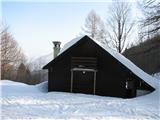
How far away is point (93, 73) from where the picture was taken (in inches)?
808

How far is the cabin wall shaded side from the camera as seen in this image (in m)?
19.7

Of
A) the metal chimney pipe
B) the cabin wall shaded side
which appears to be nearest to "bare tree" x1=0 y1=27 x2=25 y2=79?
the metal chimney pipe

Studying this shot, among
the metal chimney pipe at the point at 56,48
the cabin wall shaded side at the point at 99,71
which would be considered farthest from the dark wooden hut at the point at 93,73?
the metal chimney pipe at the point at 56,48

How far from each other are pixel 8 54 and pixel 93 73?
23188mm

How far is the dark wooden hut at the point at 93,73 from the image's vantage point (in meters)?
19.7

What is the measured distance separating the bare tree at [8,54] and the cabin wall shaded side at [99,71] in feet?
64.1

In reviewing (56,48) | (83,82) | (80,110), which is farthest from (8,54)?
(80,110)

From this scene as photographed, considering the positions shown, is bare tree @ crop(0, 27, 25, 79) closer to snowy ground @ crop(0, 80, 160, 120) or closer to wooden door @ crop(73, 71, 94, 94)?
wooden door @ crop(73, 71, 94, 94)

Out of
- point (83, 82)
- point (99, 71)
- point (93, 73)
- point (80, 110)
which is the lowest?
point (80, 110)

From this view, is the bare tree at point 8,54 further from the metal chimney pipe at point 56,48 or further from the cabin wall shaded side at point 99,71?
the cabin wall shaded side at point 99,71

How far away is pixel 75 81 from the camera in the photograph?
824 inches

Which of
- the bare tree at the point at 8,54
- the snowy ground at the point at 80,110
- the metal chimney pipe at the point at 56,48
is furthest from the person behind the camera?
the bare tree at the point at 8,54

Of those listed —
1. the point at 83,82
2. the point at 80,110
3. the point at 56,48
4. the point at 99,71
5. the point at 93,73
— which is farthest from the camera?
the point at 56,48

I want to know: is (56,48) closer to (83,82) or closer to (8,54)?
(83,82)
